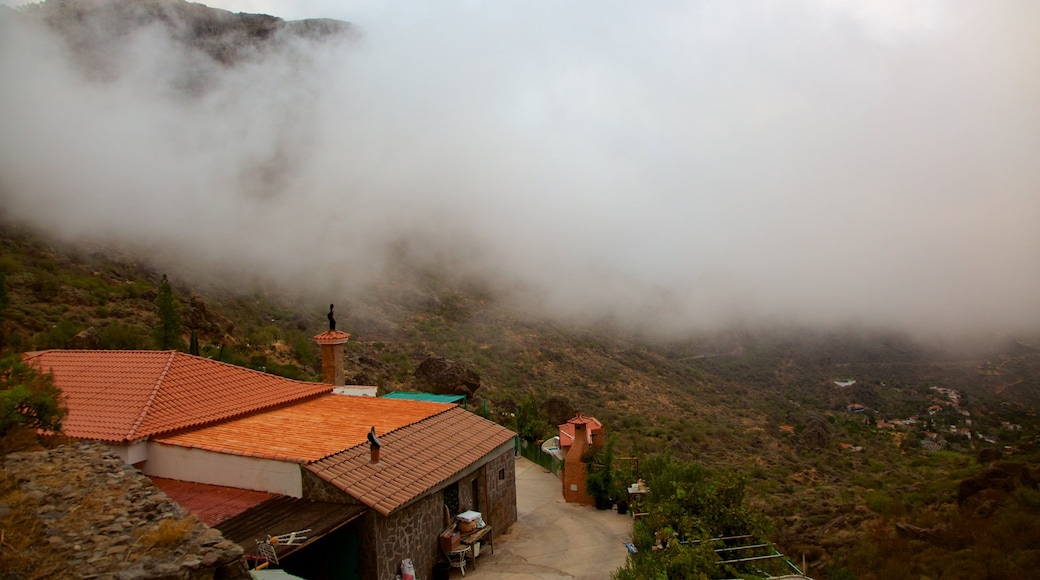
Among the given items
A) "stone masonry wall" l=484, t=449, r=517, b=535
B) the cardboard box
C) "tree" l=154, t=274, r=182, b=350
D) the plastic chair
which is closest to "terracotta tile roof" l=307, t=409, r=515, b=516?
"stone masonry wall" l=484, t=449, r=517, b=535

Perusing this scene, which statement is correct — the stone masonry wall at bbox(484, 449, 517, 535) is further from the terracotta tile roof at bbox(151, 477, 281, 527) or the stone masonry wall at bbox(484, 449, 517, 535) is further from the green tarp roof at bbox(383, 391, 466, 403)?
the green tarp roof at bbox(383, 391, 466, 403)

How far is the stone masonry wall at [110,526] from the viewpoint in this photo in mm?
4625

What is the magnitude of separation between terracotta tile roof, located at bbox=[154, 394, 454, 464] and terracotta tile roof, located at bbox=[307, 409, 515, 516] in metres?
0.29

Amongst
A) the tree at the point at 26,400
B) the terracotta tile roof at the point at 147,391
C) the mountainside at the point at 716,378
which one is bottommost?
the mountainside at the point at 716,378

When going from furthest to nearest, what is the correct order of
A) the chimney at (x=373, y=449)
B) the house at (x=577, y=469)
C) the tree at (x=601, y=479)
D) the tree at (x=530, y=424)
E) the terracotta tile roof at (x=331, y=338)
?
the tree at (x=530, y=424) < the terracotta tile roof at (x=331, y=338) < the house at (x=577, y=469) < the tree at (x=601, y=479) < the chimney at (x=373, y=449)

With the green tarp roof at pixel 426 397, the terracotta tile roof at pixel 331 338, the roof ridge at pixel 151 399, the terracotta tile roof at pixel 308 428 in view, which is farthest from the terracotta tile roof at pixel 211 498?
the green tarp roof at pixel 426 397

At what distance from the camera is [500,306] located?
170ft

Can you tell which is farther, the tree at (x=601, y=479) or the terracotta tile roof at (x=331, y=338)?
the terracotta tile roof at (x=331, y=338)

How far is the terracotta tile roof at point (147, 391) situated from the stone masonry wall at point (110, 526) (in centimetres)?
569

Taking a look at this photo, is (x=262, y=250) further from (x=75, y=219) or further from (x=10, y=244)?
(x=10, y=244)

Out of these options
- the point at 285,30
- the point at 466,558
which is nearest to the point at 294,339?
the point at 466,558

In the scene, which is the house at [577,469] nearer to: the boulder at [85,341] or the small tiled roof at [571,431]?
the small tiled roof at [571,431]

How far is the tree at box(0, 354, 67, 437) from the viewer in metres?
6.35

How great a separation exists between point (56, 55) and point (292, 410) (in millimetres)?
61805
